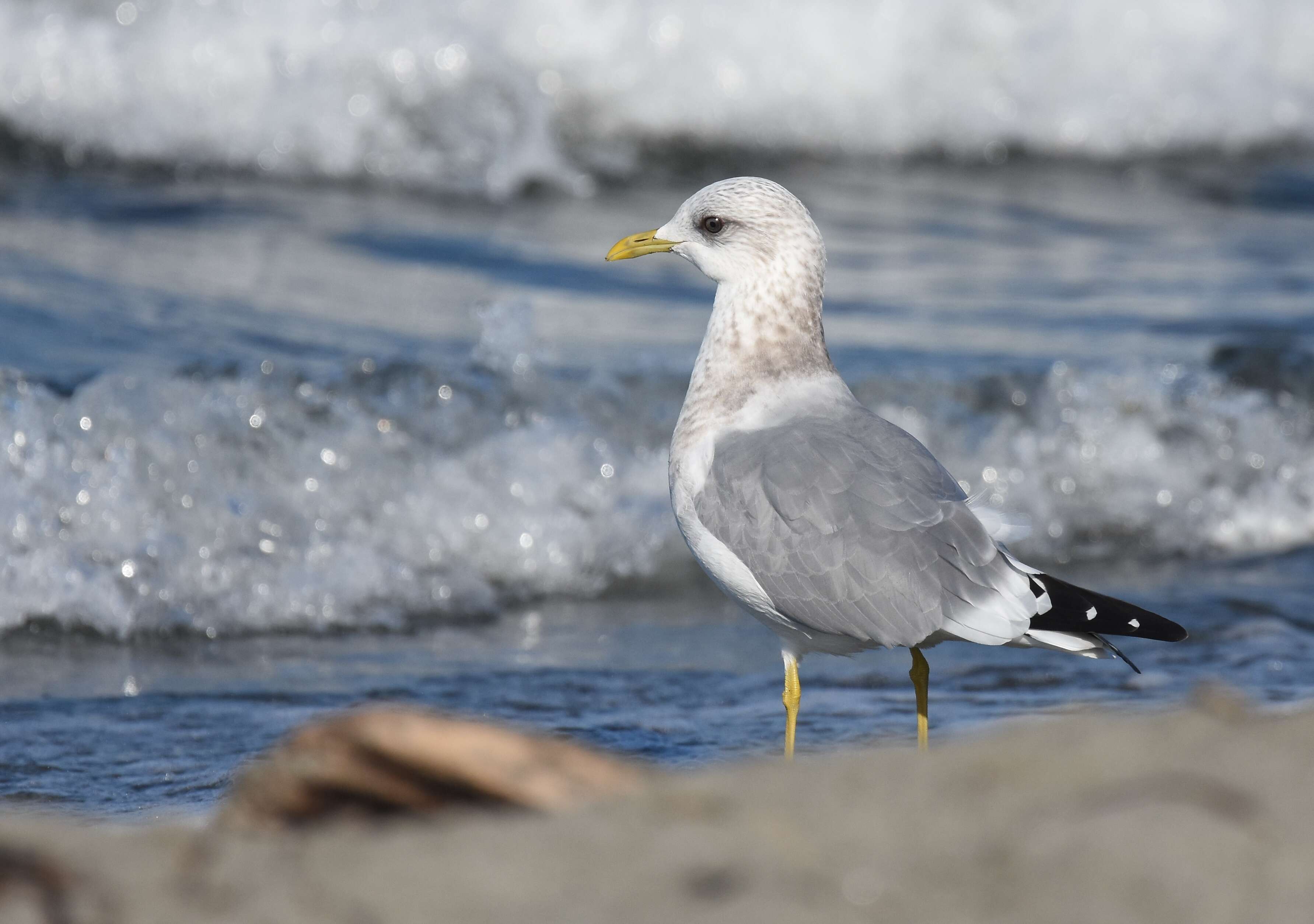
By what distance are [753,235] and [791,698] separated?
1158 mm

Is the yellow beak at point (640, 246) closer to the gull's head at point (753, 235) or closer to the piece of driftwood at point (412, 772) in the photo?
the gull's head at point (753, 235)

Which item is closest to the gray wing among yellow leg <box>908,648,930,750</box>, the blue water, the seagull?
the seagull

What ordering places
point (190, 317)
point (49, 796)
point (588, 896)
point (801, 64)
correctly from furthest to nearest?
point (801, 64)
point (190, 317)
point (49, 796)
point (588, 896)

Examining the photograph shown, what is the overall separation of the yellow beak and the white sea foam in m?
6.08

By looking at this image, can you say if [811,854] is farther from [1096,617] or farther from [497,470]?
[497,470]

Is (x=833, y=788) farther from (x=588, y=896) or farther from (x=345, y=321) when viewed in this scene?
(x=345, y=321)

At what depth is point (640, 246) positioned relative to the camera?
170 inches

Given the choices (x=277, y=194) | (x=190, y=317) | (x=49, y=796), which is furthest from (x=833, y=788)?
(x=277, y=194)

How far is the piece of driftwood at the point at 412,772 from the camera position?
5.90ft

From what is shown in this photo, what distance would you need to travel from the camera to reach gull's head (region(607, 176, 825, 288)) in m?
4.06

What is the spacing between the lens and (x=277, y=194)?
31.9 feet

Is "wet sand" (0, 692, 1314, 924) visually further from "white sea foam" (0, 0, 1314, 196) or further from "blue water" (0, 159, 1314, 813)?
"white sea foam" (0, 0, 1314, 196)

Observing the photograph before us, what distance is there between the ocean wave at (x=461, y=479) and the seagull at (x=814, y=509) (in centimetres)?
187

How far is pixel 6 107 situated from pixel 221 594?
5922 mm
